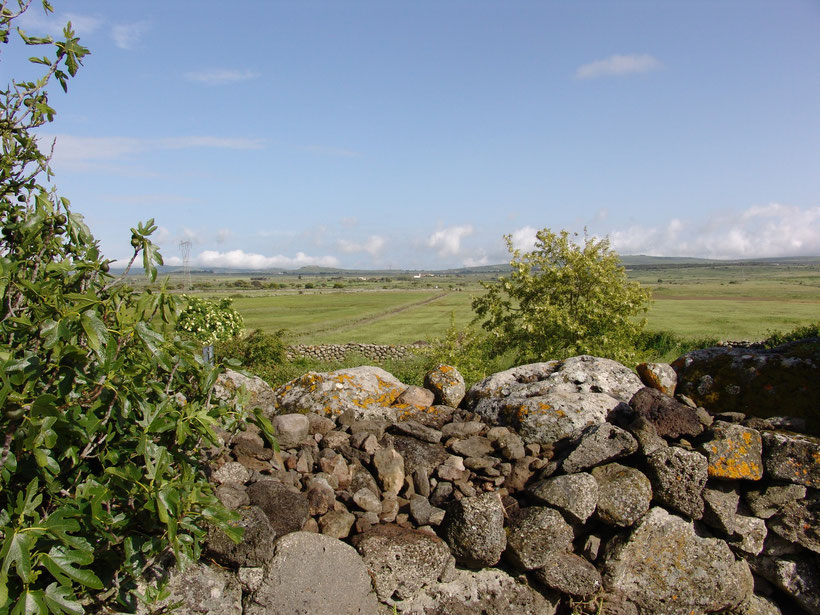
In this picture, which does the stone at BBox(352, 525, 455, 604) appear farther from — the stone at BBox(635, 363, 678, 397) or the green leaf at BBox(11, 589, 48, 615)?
the stone at BBox(635, 363, 678, 397)

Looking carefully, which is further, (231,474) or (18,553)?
(231,474)

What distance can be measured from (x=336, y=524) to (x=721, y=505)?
371 centimetres

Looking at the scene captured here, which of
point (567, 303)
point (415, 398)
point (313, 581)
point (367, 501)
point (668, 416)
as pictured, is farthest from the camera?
point (567, 303)

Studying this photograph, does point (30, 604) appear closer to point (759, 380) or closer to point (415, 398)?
point (415, 398)

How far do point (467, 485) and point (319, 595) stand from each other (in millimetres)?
1634

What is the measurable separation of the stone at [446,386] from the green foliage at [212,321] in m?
10.9

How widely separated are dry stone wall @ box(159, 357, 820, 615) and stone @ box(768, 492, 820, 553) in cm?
1

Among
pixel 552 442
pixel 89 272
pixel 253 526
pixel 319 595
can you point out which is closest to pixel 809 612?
pixel 552 442

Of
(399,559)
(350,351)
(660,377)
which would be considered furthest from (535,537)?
(350,351)

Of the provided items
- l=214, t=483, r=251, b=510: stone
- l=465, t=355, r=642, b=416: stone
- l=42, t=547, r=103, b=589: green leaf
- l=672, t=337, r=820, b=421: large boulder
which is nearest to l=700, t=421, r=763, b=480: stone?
l=672, t=337, r=820, b=421: large boulder

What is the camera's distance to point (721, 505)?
536 centimetres

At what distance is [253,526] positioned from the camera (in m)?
4.20

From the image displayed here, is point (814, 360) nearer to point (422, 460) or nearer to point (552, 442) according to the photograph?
point (552, 442)

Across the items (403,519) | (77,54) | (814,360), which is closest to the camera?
(77,54)
